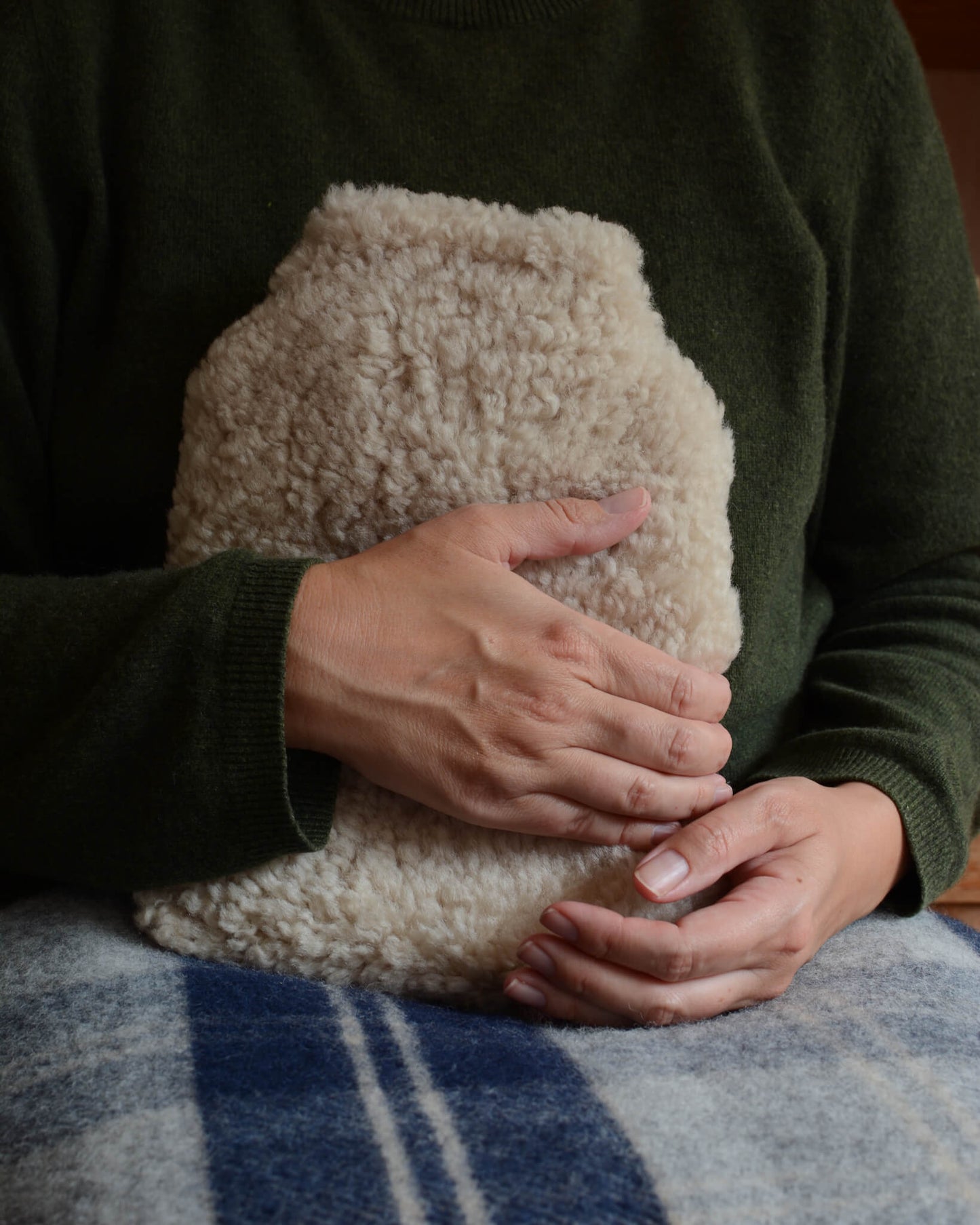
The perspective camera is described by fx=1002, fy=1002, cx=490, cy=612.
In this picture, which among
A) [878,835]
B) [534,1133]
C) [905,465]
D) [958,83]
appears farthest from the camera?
[958,83]

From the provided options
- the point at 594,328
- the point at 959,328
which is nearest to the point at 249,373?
the point at 594,328

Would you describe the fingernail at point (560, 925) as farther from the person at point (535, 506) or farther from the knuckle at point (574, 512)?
the knuckle at point (574, 512)

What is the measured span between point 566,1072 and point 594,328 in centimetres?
37

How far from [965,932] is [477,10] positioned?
0.72 meters

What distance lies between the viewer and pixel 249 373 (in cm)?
56

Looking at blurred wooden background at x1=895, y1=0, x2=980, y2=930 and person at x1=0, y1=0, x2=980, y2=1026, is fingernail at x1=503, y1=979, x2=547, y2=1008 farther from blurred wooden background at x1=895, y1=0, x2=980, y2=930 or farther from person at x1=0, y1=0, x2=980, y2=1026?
blurred wooden background at x1=895, y1=0, x2=980, y2=930

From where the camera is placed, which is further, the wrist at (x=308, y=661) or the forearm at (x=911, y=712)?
the forearm at (x=911, y=712)

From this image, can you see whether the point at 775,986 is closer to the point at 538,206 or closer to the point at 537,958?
the point at 537,958

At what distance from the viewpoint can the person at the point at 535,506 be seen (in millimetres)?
532

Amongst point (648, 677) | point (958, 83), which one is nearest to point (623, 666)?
point (648, 677)

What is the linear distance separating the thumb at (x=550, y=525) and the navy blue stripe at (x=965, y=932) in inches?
14.0

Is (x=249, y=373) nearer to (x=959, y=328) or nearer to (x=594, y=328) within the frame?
(x=594, y=328)

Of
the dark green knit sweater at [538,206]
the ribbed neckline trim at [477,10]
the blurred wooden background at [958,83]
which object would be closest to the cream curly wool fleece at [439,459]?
the dark green knit sweater at [538,206]

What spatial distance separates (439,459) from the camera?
0.54 metres
